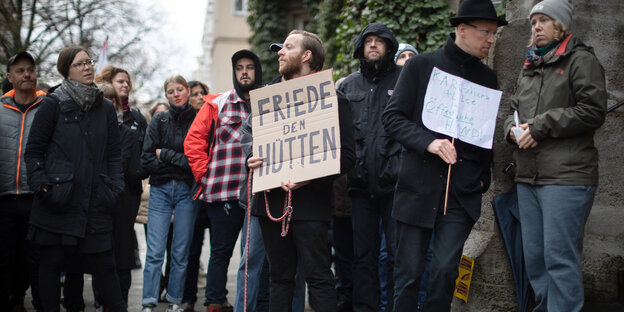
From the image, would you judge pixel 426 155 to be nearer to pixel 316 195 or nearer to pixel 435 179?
pixel 435 179

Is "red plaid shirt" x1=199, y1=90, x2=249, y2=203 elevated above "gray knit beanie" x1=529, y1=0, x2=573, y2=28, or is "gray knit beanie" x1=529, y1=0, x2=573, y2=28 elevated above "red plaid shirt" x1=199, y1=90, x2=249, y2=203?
"gray knit beanie" x1=529, y1=0, x2=573, y2=28

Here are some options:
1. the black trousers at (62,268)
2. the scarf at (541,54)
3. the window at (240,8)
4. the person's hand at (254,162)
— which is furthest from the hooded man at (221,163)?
the window at (240,8)

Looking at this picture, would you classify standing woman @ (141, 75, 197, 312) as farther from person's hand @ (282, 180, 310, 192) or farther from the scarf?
the scarf

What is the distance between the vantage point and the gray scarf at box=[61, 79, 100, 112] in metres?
5.24

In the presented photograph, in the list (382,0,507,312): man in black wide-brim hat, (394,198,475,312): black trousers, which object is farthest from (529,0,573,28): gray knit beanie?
(394,198,475,312): black trousers

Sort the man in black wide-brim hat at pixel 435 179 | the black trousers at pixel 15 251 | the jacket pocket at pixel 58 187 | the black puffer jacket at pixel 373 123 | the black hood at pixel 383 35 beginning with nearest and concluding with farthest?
the man in black wide-brim hat at pixel 435 179 → the jacket pocket at pixel 58 187 → the black puffer jacket at pixel 373 123 → the black hood at pixel 383 35 → the black trousers at pixel 15 251

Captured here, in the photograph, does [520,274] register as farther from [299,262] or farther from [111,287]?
[111,287]

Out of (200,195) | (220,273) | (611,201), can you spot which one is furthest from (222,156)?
(611,201)

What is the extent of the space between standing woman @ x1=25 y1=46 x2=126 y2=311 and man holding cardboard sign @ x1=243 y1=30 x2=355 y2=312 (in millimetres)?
1420

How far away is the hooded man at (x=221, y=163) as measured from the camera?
6184mm

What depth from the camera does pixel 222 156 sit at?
622 centimetres

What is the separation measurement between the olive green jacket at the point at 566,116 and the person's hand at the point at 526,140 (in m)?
0.03

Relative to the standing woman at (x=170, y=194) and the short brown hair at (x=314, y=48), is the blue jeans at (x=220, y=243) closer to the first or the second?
the standing woman at (x=170, y=194)

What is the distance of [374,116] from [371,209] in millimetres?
761
